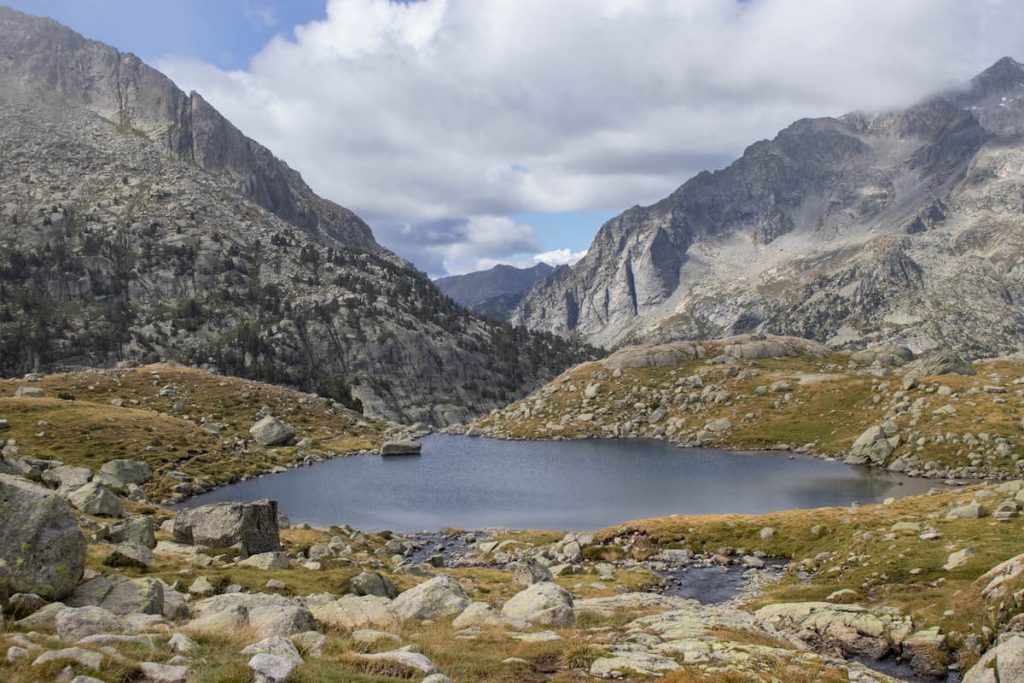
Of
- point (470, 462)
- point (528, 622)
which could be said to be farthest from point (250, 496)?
point (528, 622)

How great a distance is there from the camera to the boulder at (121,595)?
67.4 ft

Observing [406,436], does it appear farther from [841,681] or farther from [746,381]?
[841,681]

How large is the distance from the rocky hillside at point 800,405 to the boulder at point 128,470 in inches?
3874

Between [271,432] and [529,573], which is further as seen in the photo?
[271,432]

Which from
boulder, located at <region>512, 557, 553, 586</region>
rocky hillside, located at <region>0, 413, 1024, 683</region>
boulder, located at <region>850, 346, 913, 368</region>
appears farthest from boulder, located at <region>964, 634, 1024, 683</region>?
boulder, located at <region>850, 346, 913, 368</region>

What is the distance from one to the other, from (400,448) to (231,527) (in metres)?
97.3

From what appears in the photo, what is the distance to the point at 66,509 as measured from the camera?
70.8 feet

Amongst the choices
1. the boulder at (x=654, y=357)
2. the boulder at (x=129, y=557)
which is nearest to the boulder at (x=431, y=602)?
the boulder at (x=129, y=557)

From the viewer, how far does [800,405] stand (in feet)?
475

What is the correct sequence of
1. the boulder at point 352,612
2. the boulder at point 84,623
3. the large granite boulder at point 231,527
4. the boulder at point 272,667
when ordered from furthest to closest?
the large granite boulder at point 231,527 → the boulder at point 352,612 → the boulder at point 84,623 → the boulder at point 272,667

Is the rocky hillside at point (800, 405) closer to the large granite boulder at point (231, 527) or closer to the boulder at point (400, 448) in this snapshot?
the boulder at point (400, 448)

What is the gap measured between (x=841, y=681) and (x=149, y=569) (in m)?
27.0

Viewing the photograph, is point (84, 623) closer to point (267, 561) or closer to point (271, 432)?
point (267, 561)

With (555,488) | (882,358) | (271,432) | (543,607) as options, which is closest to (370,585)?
(543,607)
